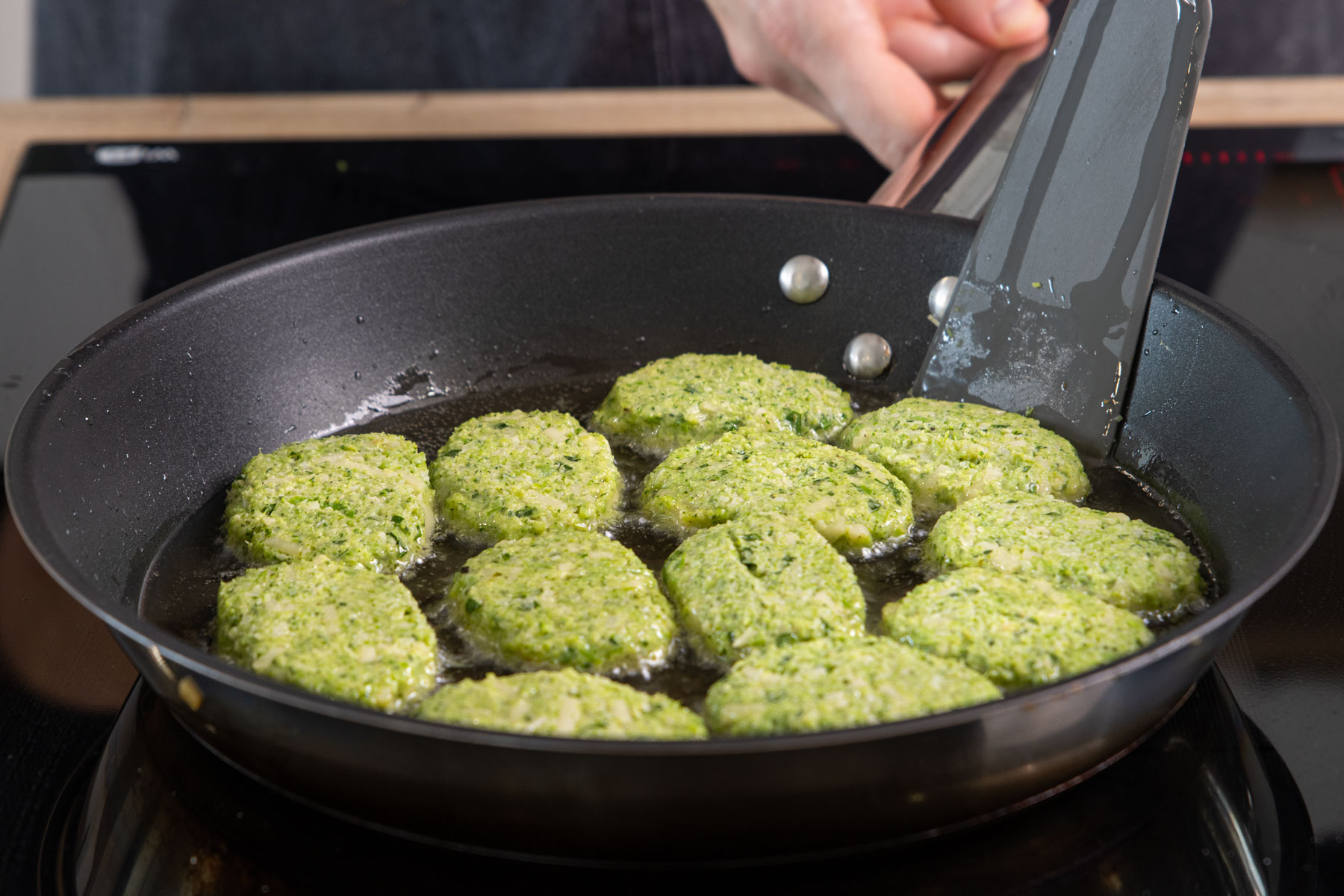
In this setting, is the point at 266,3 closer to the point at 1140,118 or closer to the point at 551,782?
the point at 1140,118

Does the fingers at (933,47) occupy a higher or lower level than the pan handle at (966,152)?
higher

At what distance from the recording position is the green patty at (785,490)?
4.46 feet

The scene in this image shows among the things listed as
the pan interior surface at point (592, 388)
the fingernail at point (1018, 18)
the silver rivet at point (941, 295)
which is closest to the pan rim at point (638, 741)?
the pan interior surface at point (592, 388)

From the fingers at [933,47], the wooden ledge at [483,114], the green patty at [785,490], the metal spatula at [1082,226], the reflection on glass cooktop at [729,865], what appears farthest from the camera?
the wooden ledge at [483,114]

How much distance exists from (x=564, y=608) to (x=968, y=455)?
1.81 feet

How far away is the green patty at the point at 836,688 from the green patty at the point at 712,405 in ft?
1.64

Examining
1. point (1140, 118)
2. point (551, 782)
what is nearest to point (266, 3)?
point (1140, 118)

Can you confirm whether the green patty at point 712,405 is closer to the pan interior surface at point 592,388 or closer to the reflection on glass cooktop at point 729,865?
the pan interior surface at point 592,388

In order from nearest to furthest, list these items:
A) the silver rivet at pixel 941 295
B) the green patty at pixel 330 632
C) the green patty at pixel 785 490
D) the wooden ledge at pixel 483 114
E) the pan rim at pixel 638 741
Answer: the pan rim at pixel 638 741
the green patty at pixel 330 632
the green patty at pixel 785 490
the silver rivet at pixel 941 295
the wooden ledge at pixel 483 114

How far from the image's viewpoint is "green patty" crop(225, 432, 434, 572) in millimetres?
1329

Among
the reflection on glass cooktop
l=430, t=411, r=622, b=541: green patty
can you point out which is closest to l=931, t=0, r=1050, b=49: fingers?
l=430, t=411, r=622, b=541: green patty

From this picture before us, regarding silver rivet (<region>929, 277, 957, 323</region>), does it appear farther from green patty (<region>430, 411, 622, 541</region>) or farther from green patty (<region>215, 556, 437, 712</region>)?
green patty (<region>215, 556, 437, 712</region>)

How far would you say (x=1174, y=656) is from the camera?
92cm

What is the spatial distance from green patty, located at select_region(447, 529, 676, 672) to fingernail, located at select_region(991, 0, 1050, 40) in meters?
1.14
